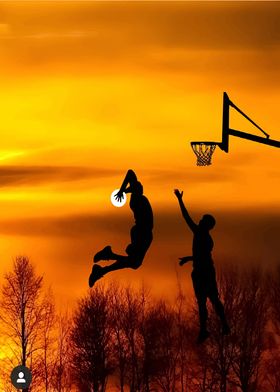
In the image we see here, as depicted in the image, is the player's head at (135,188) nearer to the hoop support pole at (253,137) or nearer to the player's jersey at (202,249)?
the player's jersey at (202,249)

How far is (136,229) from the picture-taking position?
26.5 meters

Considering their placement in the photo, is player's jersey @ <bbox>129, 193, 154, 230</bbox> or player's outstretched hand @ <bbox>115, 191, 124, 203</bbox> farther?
player's outstretched hand @ <bbox>115, 191, 124, 203</bbox>

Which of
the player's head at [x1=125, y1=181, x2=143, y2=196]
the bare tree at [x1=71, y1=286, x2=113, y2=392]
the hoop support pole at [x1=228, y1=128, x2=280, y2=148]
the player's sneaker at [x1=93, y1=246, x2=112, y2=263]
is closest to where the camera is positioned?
the player's head at [x1=125, y1=181, x2=143, y2=196]

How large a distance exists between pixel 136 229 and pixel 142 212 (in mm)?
303

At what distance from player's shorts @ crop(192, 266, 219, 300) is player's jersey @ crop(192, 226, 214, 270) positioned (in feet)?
0.25

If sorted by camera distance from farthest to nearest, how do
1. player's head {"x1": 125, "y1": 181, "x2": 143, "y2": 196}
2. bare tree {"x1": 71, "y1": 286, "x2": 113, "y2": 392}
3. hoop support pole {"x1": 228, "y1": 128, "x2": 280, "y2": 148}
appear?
bare tree {"x1": 71, "y1": 286, "x2": 113, "y2": 392}, hoop support pole {"x1": 228, "y1": 128, "x2": 280, "y2": 148}, player's head {"x1": 125, "y1": 181, "x2": 143, "y2": 196}

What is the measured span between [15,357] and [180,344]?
14.0 m

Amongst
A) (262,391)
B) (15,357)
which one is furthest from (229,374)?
(15,357)

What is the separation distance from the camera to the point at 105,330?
95875 mm

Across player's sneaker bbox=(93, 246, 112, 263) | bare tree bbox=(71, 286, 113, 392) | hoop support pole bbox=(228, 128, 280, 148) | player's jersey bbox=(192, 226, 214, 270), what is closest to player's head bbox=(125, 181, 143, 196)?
player's sneaker bbox=(93, 246, 112, 263)

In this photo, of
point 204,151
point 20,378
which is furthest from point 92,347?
point 204,151

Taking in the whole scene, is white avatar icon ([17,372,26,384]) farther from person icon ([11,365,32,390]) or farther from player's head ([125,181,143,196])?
player's head ([125,181,143,196])

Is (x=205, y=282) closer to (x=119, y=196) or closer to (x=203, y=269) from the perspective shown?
(x=203, y=269)

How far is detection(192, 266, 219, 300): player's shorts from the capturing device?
26375mm
